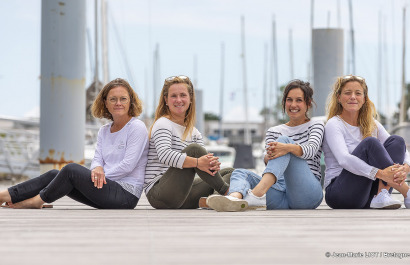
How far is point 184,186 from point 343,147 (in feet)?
4.33

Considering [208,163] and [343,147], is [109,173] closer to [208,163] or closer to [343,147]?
[208,163]

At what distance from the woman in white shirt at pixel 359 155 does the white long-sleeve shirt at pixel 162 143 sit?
3.71ft

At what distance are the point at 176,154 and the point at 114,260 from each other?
2590 mm

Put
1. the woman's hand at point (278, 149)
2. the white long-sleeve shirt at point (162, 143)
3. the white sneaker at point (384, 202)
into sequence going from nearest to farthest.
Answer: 1. the woman's hand at point (278, 149)
2. the white long-sleeve shirt at point (162, 143)
3. the white sneaker at point (384, 202)

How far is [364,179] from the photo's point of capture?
551 centimetres

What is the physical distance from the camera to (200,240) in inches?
132

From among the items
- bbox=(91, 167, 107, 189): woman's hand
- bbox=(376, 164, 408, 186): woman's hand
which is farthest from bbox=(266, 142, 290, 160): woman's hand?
bbox=(91, 167, 107, 189): woman's hand

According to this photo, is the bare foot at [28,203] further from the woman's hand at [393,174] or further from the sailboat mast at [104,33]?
the sailboat mast at [104,33]

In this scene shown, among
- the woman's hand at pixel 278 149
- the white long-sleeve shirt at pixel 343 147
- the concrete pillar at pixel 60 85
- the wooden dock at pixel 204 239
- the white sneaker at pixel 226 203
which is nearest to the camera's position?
the wooden dock at pixel 204 239

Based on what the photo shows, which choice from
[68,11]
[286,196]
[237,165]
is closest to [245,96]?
[237,165]

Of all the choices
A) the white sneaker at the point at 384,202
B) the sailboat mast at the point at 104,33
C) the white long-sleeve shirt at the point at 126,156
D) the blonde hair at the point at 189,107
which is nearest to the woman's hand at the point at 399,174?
the white sneaker at the point at 384,202

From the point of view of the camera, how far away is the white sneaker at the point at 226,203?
514 centimetres

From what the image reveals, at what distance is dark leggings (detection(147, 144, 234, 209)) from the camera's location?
5449mm

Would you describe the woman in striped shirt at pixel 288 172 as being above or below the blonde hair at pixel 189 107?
below
